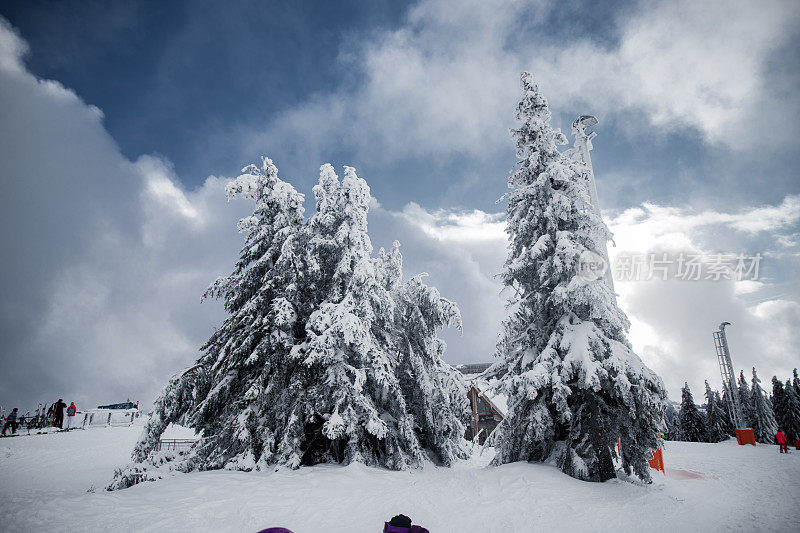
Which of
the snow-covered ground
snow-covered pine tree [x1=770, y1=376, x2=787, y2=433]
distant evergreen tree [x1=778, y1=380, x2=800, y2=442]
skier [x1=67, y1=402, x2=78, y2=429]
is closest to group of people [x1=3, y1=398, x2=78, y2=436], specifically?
skier [x1=67, y1=402, x2=78, y2=429]

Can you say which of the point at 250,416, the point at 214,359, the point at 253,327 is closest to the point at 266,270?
the point at 253,327

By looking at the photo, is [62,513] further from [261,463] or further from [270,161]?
[270,161]

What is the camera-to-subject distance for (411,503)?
9883mm

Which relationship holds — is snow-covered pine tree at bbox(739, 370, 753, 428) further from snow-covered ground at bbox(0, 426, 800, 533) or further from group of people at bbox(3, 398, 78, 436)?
group of people at bbox(3, 398, 78, 436)

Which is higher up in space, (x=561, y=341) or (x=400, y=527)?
(x=561, y=341)

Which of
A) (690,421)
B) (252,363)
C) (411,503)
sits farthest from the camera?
(690,421)

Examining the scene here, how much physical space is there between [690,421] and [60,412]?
249 feet

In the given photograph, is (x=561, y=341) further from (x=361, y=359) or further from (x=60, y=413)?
(x=60, y=413)

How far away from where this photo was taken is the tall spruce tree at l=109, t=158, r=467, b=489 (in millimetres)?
13875

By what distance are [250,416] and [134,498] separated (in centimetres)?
509

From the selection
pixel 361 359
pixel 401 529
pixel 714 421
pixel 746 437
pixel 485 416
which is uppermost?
pixel 361 359

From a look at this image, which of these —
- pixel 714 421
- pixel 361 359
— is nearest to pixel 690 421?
pixel 714 421

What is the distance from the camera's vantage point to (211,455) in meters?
13.5

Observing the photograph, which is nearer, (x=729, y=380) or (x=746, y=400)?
(x=729, y=380)
